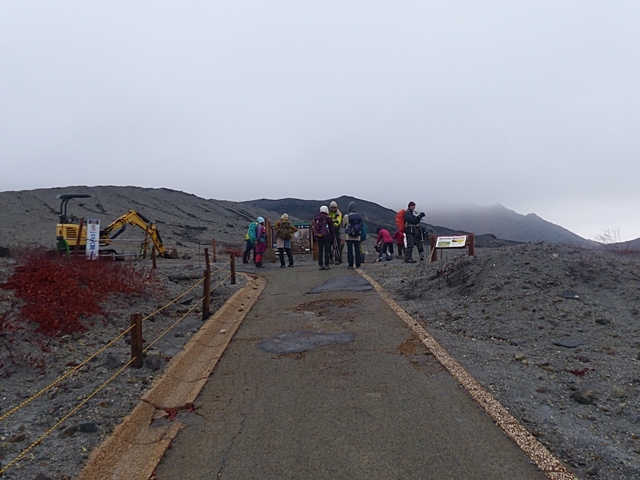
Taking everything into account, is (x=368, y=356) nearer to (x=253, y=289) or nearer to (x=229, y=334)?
(x=229, y=334)

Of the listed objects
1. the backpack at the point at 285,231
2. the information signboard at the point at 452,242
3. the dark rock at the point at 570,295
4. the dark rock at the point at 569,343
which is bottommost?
the dark rock at the point at 569,343

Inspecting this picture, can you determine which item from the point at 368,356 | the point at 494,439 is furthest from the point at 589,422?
the point at 368,356

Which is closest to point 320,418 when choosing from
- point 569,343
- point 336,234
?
point 569,343

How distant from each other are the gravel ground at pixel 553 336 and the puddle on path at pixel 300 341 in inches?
51.9

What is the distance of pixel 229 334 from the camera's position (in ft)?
25.8

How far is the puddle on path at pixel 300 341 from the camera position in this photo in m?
6.75

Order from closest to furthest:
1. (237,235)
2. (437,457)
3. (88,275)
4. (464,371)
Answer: (437,457), (464,371), (88,275), (237,235)

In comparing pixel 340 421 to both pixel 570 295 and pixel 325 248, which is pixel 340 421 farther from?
pixel 325 248

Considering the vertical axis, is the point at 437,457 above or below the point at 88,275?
below

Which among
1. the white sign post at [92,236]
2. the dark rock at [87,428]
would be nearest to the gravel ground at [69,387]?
the dark rock at [87,428]

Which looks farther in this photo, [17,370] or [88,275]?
[88,275]

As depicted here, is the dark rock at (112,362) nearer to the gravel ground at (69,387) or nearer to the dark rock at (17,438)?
the gravel ground at (69,387)

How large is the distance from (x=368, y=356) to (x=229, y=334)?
8.39ft

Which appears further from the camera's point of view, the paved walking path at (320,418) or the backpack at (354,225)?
the backpack at (354,225)
